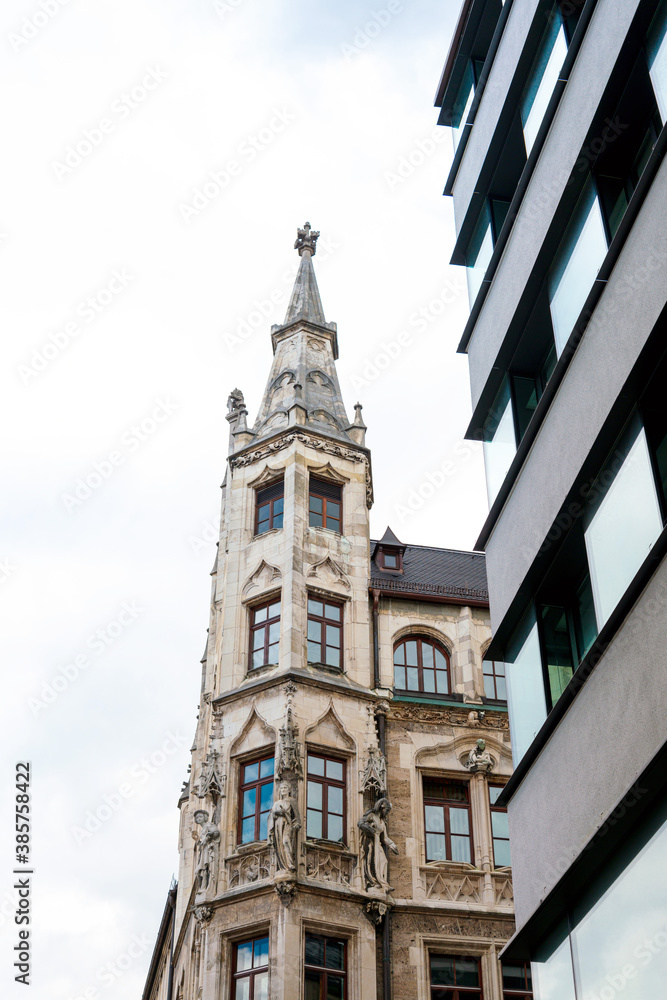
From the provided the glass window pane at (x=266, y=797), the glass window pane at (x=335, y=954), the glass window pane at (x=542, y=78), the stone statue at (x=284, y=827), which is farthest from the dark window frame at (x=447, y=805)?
the glass window pane at (x=542, y=78)

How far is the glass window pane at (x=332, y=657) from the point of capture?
1120 inches

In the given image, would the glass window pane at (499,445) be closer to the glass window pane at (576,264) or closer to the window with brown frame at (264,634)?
the glass window pane at (576,264)

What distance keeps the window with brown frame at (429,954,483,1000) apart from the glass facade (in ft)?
40.1

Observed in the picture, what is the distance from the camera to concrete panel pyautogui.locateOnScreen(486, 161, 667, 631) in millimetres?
12242

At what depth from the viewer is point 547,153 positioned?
16266 millimetres

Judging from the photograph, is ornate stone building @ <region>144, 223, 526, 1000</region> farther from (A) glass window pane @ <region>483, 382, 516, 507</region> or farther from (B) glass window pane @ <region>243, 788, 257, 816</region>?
(A) glass window pane @ <region>483, 382, 516, 507</region>

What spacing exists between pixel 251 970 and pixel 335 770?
471 centimetres

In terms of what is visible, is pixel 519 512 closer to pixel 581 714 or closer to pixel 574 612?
pixel 574 612

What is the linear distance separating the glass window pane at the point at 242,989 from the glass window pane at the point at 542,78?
16373mm

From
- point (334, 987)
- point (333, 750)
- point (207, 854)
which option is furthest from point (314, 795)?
point (334, 987)

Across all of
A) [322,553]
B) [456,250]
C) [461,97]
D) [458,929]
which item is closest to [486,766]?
[458,929]

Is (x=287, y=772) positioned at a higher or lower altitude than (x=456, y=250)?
lower

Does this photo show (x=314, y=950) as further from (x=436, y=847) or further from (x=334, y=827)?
(x=436, y=847)

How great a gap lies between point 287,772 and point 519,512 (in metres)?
11.4
